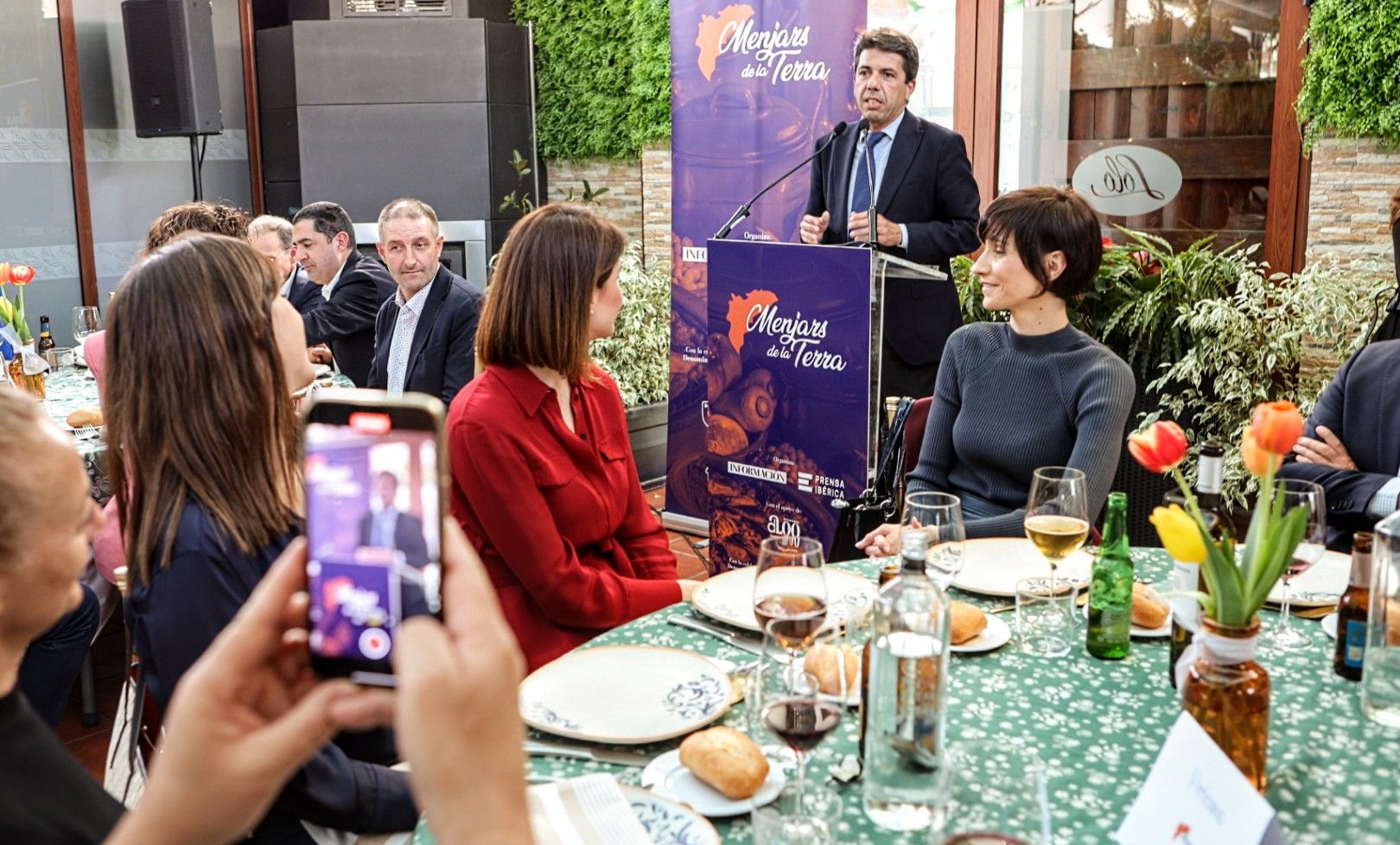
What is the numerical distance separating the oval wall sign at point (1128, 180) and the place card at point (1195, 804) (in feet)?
16.4

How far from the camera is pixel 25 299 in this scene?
7.54m

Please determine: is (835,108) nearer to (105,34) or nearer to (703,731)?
(703,731)

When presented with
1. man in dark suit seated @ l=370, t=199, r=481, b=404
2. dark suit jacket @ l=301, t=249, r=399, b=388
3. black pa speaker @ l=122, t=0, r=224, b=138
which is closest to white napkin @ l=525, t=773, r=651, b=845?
man in dark suit seated @ l=370, t=199, r=481, b=404

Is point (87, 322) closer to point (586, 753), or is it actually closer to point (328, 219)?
point (328, 219)

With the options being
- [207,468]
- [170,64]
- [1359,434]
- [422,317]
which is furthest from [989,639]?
[170,64]

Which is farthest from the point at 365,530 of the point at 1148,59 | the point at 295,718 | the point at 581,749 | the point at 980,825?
the point at 1148,59

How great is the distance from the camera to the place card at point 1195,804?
1202 millimetres

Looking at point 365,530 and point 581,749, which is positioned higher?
point 365,530

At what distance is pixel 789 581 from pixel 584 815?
1.37ft

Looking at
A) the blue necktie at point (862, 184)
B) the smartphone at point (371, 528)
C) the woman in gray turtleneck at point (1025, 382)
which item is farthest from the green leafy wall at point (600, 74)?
the smartphone at point (371, 528)

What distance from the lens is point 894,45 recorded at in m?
4.43

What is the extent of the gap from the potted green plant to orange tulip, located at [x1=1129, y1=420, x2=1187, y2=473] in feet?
16.3

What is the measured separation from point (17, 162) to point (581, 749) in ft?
24.1

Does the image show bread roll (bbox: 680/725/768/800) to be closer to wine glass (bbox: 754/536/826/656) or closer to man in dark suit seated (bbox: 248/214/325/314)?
wine glass (bbox: 754/536/826/656)
